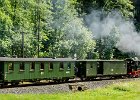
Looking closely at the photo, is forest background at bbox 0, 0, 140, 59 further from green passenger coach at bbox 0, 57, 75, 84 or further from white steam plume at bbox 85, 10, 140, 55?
green passenger coach at bbox 0, 57, 75, 84

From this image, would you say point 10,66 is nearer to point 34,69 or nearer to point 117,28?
point 34,69

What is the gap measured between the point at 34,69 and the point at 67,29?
2606 centimetres

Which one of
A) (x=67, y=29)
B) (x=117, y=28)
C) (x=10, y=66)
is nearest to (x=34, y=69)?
(x=10, y=66)

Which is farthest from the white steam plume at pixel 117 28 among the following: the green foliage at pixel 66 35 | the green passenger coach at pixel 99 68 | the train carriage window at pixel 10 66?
the train carriage window at pixel 10 66

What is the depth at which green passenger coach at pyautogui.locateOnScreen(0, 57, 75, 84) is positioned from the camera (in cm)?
3619

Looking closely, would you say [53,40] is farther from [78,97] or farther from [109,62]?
[78,97]

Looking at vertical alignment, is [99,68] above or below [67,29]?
below

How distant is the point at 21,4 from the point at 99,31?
25.6 m

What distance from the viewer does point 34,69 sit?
39312mm

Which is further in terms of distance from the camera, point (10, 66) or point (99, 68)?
point (99, 68)

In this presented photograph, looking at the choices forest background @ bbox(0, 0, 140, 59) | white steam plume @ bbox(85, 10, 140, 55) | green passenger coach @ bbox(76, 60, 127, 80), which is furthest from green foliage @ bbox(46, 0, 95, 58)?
white steam plume @ bbox(85, 10, 140, 55)

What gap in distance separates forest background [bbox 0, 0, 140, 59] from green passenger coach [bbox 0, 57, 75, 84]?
351 inches

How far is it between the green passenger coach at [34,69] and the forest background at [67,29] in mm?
8912

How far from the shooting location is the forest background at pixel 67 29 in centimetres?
5609
